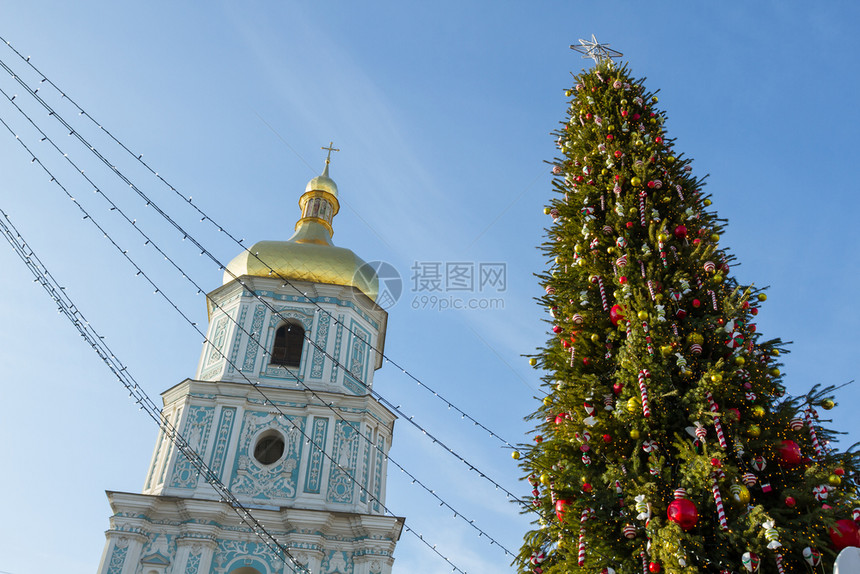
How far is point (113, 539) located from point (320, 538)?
13.3 feet

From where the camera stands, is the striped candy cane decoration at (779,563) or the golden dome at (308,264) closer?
the striped candy cane decoration at (779,563)

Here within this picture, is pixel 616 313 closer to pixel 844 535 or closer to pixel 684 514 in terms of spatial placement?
pixel 684 514

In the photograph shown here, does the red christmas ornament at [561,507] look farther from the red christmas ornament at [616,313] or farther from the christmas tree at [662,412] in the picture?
the red christmas ornament at [616,313]

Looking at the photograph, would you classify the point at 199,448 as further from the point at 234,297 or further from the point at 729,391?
the point at 729,391

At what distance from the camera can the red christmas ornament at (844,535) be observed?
12.7 feet

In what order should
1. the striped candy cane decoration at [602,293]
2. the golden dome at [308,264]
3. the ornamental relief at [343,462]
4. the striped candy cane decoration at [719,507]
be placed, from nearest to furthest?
the striped candy cane decoration at [719,507] < the striped candy cane decoration at [602,293] < the ornamental relief at [343,462] < the golden dome at [308,264]

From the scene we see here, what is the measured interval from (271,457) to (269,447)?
0.82ft

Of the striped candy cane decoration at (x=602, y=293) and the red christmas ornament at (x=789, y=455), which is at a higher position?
the striped candy cane decoration at (x=602, y=293)

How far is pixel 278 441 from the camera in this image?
54.6 feet

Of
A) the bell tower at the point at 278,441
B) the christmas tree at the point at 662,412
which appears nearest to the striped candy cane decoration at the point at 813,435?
the christmas tree at the point at 662,412

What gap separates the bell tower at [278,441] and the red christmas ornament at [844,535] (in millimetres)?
9227

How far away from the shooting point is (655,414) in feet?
15.1

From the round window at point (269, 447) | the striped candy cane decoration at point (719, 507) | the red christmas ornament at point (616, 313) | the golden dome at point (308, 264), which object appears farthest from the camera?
the golden dome at point (308, 264)

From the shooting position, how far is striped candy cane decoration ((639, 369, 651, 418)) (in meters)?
4.50
